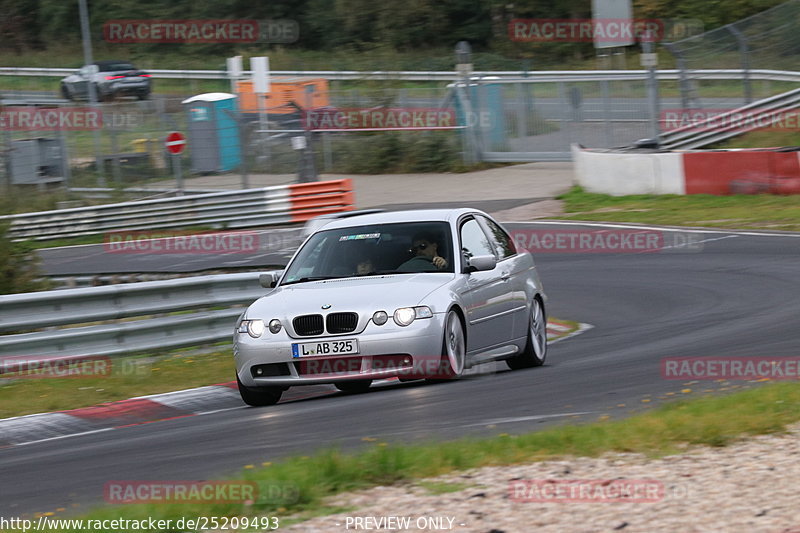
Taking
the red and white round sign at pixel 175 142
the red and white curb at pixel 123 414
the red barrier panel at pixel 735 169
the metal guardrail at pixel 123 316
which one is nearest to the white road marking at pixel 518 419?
the red and white curb at pixel 123 414

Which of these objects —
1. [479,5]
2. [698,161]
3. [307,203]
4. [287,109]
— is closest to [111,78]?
[287,109]

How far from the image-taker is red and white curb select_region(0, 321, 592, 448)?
9.45 metres

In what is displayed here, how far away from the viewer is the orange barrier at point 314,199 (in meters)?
26.5

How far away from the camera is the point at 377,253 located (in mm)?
10422

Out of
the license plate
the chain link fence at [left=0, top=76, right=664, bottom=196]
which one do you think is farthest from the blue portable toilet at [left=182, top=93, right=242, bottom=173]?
the license plate

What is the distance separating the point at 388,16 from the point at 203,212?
34.5 m

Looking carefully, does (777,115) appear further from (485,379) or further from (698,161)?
(485,379)

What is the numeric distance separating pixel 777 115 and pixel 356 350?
76.5 ft

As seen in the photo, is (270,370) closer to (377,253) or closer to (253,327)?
(253,327)

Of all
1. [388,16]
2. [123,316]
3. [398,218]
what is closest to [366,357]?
[398,218]

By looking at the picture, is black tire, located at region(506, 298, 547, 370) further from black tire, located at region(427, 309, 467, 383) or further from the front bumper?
the front bumper

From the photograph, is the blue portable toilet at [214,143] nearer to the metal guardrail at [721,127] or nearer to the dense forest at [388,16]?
the metal guardrail at [721,127]

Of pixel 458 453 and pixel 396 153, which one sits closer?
pixel 458 453

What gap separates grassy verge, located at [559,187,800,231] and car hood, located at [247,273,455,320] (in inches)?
484
